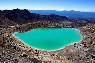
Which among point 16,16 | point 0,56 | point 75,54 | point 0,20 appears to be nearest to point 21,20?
point 16,16

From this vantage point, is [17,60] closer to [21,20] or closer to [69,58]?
[69,58]

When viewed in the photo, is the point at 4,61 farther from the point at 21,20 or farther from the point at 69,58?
the point at 21,20

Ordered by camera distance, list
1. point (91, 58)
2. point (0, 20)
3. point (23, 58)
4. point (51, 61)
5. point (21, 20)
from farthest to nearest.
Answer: point (21, 20) → point (0, 20) → point (91, 58) → point (51, 61) → point (23, 58)

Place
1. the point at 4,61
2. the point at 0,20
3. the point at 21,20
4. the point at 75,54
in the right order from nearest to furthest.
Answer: the point at 4,61, the point at 75,54, the point at 0,20, the point at 21,20

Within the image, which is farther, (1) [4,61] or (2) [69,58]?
(2) [69,58]

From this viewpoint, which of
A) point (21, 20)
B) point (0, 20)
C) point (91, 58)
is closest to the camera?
point (91, 58)

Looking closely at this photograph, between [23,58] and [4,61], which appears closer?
[4,61]

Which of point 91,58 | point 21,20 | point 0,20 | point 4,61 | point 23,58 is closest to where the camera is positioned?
point 4,61

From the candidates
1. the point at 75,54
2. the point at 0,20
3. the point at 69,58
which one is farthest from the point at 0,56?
the point at 0,20

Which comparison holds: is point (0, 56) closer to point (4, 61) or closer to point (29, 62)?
point (4, 61)
